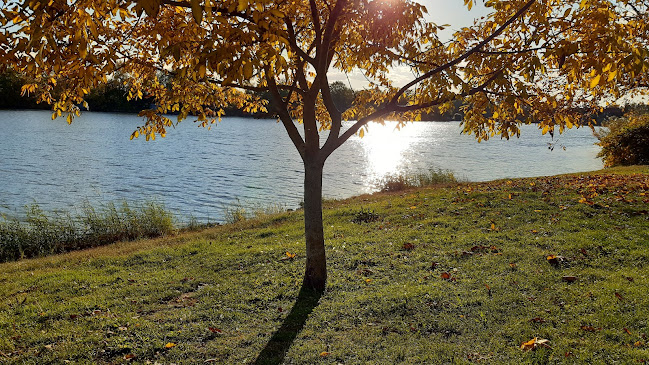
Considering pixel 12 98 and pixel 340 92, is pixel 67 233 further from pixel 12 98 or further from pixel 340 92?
pixel 12 98

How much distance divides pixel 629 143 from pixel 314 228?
81.3 ft

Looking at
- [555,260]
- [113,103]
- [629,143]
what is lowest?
[555,260]

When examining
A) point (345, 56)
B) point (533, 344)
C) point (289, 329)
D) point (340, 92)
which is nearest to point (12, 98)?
point (340, 92)

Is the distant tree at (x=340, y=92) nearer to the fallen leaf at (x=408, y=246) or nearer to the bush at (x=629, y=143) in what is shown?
the fallen leaf at (x=408, y=246)

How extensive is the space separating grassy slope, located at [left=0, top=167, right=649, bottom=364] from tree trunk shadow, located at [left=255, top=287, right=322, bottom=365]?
11 centimetres

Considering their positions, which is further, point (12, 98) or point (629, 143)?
point (12, 98)

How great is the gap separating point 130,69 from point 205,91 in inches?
57.2

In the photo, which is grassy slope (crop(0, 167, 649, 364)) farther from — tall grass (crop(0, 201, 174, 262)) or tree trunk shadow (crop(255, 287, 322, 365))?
tall grass (crop(0, 201, 174, 262))

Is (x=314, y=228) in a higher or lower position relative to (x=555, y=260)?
higher

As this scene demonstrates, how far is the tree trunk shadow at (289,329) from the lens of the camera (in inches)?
206

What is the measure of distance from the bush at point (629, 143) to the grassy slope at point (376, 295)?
1541 cm

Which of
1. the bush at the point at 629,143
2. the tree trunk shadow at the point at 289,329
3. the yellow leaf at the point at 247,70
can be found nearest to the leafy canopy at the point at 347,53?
the yellow leaf at the point at 247,70

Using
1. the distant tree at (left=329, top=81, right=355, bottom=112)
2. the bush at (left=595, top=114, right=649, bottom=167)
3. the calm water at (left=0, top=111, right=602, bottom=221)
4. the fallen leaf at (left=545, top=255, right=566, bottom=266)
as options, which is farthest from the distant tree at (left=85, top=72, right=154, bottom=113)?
the fallen leaf at (left=545, top=255, right=566, bottom=266)

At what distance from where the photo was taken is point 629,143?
24.5 m
